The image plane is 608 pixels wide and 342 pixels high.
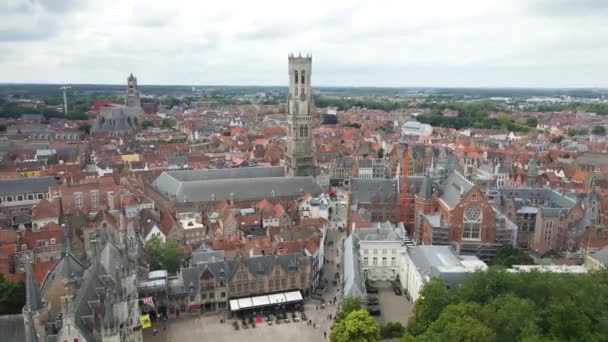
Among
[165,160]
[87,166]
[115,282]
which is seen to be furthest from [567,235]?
[87,166]

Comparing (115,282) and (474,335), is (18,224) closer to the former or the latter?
(115,282)

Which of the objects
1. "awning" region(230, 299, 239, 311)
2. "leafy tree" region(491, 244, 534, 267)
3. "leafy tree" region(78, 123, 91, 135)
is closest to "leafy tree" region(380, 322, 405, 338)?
"awning" region(230, 299, 239, 311)

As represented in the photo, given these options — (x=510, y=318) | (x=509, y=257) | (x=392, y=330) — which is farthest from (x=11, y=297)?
(x=509, y=257)

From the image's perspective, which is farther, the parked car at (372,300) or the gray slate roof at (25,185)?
the gray slate roof at (25,185)

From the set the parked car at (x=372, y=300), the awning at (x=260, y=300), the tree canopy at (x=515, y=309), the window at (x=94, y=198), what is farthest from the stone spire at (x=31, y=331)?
the window at (x=94, y=198)

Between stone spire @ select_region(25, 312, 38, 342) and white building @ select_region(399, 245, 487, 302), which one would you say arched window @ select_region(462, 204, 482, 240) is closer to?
white building @ select_region(399, 245, 487, 302)

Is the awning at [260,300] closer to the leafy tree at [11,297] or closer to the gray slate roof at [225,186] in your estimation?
the leafy tree at [11,297]

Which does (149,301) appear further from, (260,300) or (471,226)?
(471,226)
